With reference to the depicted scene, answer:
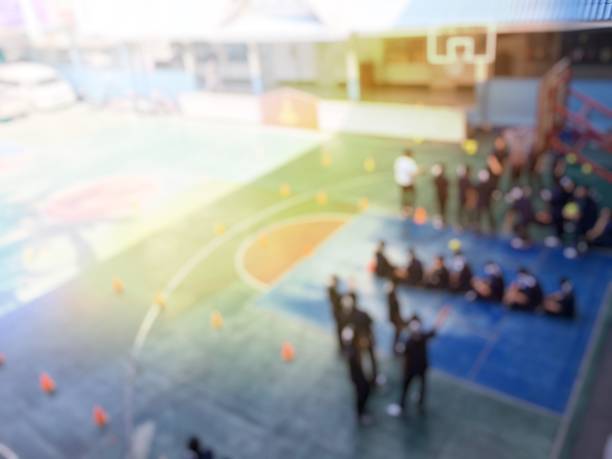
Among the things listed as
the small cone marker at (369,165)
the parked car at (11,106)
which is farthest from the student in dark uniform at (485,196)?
the parked car at (11,106)

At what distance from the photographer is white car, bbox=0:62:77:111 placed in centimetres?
3275

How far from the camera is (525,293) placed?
10297mm

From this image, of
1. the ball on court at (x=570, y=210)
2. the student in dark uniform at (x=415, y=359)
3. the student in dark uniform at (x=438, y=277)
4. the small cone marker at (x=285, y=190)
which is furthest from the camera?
the small cone marker at (x=285, y=190)

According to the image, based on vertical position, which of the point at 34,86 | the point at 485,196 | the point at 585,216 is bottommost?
the point at 585,216

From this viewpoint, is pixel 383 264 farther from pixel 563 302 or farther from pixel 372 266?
pixel 563 302

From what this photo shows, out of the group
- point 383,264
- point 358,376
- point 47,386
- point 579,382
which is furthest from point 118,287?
point 579,382

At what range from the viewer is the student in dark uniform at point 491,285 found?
34.9ft

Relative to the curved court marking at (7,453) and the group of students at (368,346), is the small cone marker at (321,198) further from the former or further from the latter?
the curved court marking at (7,453)

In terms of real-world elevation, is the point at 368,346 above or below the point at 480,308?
above

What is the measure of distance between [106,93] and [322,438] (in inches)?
1305

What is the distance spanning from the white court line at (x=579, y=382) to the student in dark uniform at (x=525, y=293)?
1.09 m

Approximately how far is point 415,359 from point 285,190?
1110 cm

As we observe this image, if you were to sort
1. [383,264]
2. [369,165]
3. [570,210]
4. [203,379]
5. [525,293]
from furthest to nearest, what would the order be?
[369,165] → [570,210] → [383,264] → [525,293] → [203,379]

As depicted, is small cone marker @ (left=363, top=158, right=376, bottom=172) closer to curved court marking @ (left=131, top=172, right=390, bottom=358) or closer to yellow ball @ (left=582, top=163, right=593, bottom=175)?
curved court marking @ (left=131, top=172, right=390, bottom=358)
